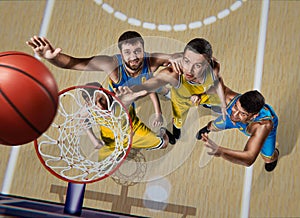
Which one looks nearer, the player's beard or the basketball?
the basketball

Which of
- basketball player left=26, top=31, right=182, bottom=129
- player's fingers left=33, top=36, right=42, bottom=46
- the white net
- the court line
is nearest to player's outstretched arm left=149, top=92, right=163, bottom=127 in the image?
basketball player left=26, top=31, right=182, bottom=129

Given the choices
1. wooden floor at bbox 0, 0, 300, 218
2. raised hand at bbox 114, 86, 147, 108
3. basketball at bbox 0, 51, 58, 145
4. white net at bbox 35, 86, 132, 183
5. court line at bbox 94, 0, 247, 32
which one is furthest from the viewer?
court line at bbox 94, 0, 247, 32

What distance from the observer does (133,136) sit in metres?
2.53

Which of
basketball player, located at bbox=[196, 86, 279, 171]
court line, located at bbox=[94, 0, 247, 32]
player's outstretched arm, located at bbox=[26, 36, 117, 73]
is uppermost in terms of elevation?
court line, located at bbox=[94, 0, 247, 32]

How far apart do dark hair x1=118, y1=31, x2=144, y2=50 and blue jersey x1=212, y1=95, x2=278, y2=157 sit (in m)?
0.75

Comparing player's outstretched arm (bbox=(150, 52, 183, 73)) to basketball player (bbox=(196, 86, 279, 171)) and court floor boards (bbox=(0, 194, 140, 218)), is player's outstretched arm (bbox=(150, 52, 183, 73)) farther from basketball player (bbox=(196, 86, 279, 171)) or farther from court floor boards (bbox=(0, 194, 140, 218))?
court floor boards (bbox=(0, 194, 140, 218))

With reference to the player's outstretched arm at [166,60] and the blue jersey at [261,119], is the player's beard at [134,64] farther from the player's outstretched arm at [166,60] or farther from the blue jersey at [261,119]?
the blue jersey at [261,119]

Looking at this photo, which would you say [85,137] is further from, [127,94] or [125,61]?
[125,61]

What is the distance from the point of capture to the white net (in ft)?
7.83

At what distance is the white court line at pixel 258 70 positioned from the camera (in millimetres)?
2480

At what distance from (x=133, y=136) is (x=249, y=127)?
0.77 m

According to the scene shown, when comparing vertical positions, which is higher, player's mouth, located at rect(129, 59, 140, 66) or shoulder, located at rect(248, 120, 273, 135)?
player's mouth, located at rect(129, 59, 140, 66)

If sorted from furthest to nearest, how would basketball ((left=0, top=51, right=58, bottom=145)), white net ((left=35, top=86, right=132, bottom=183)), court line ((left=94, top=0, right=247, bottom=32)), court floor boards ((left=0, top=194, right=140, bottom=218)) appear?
1. court line ((left=94, top=0, right=247, bottom=32))
2. white net ((left=35, top=86, right=132, bottom=183))
3. court floor boards ((left=0, top=194, right=140, bottom=218))
4. basketball ((left=0, top=51, right=58, bottom=145))

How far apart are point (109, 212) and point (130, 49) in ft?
3.59
